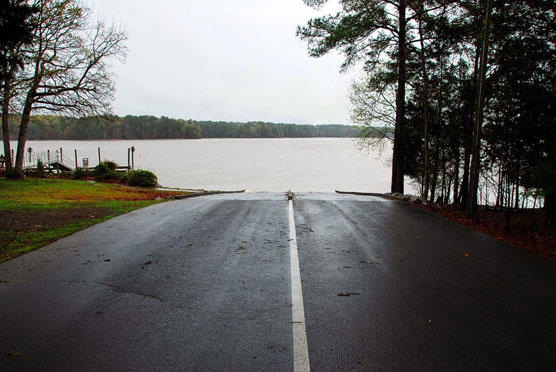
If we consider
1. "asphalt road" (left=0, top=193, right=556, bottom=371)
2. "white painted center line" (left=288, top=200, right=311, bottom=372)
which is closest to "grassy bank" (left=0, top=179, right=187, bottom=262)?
"asphalt road" (left=0, top=193, right=556, bottom=371)

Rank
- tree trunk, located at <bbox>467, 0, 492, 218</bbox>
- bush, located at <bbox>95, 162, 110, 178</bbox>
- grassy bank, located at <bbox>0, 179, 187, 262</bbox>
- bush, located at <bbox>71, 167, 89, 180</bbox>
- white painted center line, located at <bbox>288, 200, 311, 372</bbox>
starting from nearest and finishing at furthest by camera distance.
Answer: white painted center line, located at <bbox>288, 200, 311, 372</bbox> → grassy bank, located at <bbox>0, 179, 187, 262</bbox> → tree trunk, located at <bbox>467, 0, 492, 218</bbox> → bush, located at <bbox>71, 167, 89, 180</bbox> → bush, located at <bbox>95, 162, 110, 178</bbox>

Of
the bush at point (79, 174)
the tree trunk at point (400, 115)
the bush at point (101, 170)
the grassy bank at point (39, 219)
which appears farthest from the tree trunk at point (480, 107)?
the bush at point (79, 174)

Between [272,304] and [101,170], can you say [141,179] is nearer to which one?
[101,170]

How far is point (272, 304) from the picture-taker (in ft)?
14.2

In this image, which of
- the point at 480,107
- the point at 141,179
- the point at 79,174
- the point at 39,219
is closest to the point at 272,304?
the point at 39,219

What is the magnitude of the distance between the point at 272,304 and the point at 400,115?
17294 millimetres

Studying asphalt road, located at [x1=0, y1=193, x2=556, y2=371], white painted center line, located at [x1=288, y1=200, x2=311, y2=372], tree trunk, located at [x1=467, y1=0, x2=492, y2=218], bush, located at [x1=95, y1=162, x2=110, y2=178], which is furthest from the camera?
bush, located at [x1=95, y1=162, x2=110, y2=178]

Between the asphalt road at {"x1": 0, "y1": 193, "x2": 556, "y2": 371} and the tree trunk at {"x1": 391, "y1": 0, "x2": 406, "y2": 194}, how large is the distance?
12183 millimetres

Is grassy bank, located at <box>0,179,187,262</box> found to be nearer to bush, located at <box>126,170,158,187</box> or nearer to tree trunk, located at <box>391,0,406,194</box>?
bush, located at <box>126,170,158,187</box>

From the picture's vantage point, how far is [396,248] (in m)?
7.02

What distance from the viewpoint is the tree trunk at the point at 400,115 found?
18.1 meters

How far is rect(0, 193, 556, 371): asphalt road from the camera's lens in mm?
3236

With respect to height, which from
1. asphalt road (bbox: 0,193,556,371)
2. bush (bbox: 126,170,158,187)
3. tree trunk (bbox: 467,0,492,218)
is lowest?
bush (bbox: 126,170,158,187)

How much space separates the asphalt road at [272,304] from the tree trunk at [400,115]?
12183mm
